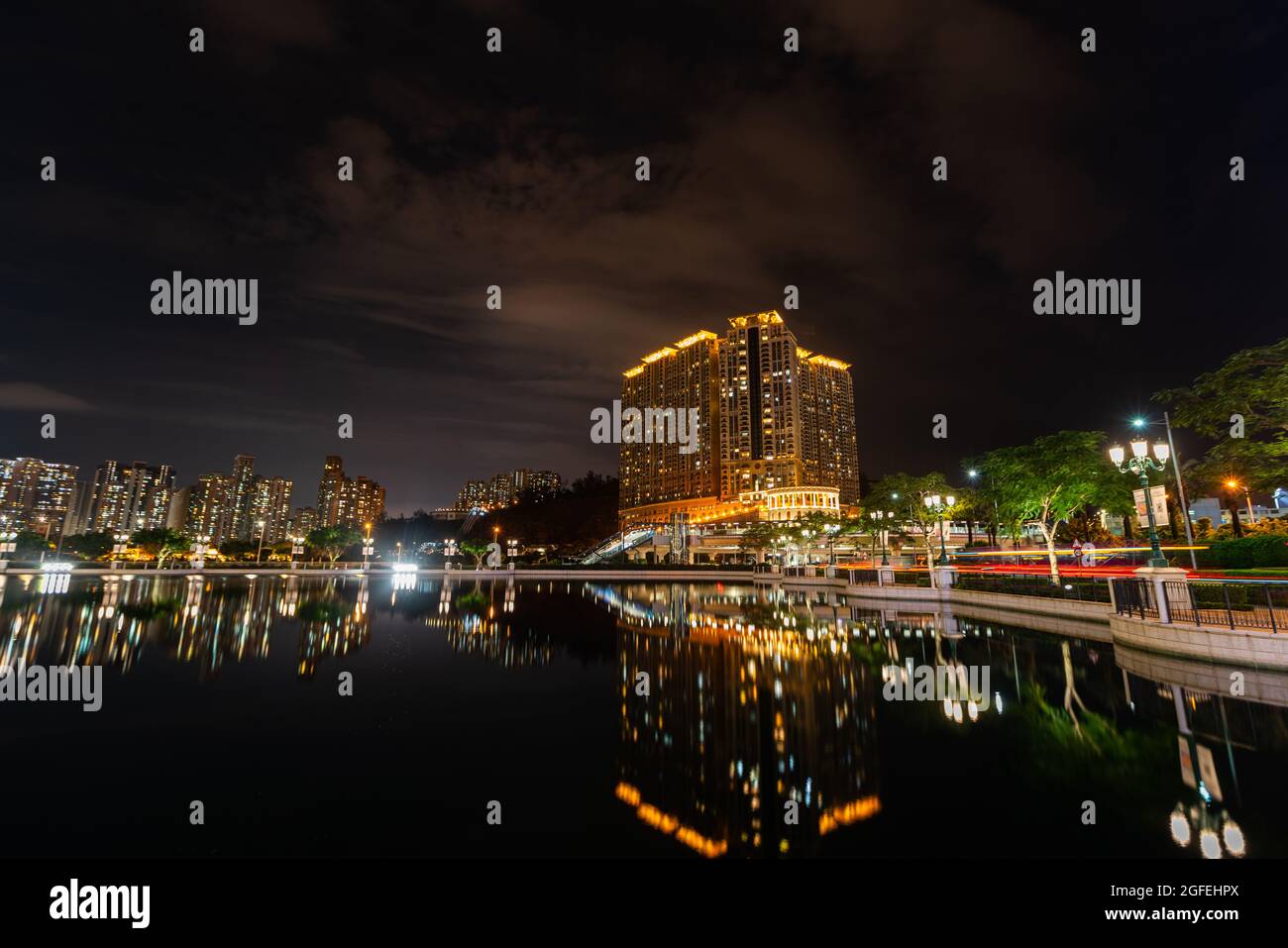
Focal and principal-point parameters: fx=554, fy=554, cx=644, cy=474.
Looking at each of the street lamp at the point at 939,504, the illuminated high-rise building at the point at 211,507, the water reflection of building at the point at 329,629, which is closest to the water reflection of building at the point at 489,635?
the water reflection of building at the point at 329,629

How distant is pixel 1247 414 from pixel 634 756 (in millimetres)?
18907

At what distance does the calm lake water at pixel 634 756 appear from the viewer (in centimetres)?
522

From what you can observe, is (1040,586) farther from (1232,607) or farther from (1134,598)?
(1232,607)

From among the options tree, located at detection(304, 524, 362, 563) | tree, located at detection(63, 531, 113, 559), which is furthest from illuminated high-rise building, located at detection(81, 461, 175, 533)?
tree, located at detection(304, 524, 362, 563)

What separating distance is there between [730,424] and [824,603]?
376ft

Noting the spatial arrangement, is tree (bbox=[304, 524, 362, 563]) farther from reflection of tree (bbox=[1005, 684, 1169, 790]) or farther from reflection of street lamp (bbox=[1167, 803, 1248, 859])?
reflection of street lamp (bbox=[1167, 803, 1248, 859])

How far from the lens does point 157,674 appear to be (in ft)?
38.2

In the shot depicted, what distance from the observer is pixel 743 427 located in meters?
140

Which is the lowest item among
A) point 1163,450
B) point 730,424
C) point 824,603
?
point 824,603

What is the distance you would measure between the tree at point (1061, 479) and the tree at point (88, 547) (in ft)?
386

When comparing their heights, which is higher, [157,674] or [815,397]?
[815,397]
